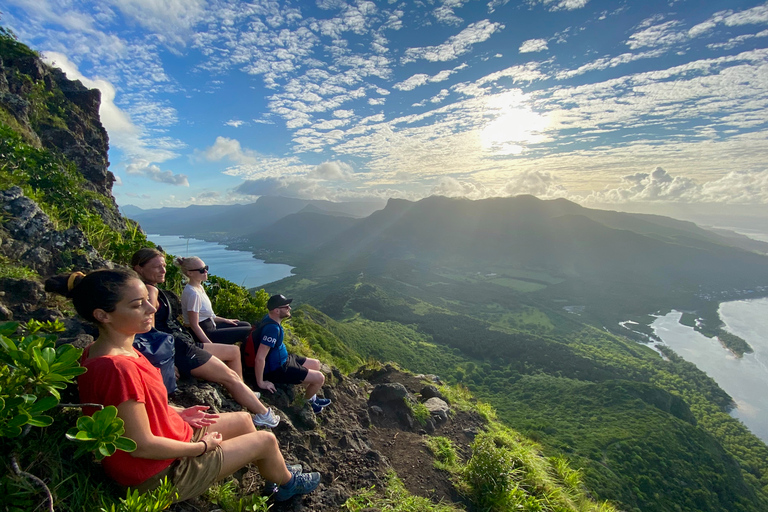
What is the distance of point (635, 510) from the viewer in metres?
19.0

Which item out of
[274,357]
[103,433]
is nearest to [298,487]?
[274,357]

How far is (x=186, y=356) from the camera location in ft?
11.7

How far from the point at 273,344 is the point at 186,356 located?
1.07m

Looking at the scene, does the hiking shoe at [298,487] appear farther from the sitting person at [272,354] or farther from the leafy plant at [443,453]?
the leafy plant at [443,453]

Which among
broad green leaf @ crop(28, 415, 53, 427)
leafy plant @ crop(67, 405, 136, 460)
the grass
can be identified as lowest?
the grass

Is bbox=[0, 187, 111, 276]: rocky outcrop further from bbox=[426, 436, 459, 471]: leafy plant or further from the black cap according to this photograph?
bbox=[426, 436, 459, 471]: leafy plant

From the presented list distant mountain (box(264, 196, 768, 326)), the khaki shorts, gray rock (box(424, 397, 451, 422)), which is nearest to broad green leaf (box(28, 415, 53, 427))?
the khaki shorts

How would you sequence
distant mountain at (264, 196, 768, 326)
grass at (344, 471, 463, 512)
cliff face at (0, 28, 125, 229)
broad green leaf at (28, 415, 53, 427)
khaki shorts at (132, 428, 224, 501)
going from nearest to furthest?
broad green leaf at (28, 415, 53, 427), khaki shorts at (132, 428, 224, 501), grass at (344, 471, 463, 512), cliff face at (0, 28, 125, 229), distant mountain at (264, 196, 768, 326)

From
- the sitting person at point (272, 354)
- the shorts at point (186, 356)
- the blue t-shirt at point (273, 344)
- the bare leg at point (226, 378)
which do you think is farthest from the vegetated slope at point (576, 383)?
the shorts at point (186, 356)

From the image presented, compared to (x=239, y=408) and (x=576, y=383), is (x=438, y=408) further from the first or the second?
(x=576, y=383)

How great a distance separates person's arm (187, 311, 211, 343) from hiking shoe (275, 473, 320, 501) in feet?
7.55

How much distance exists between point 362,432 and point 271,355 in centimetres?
205

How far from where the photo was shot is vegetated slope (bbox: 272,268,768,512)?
88.8ft

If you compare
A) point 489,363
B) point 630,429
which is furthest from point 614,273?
point 630,429
